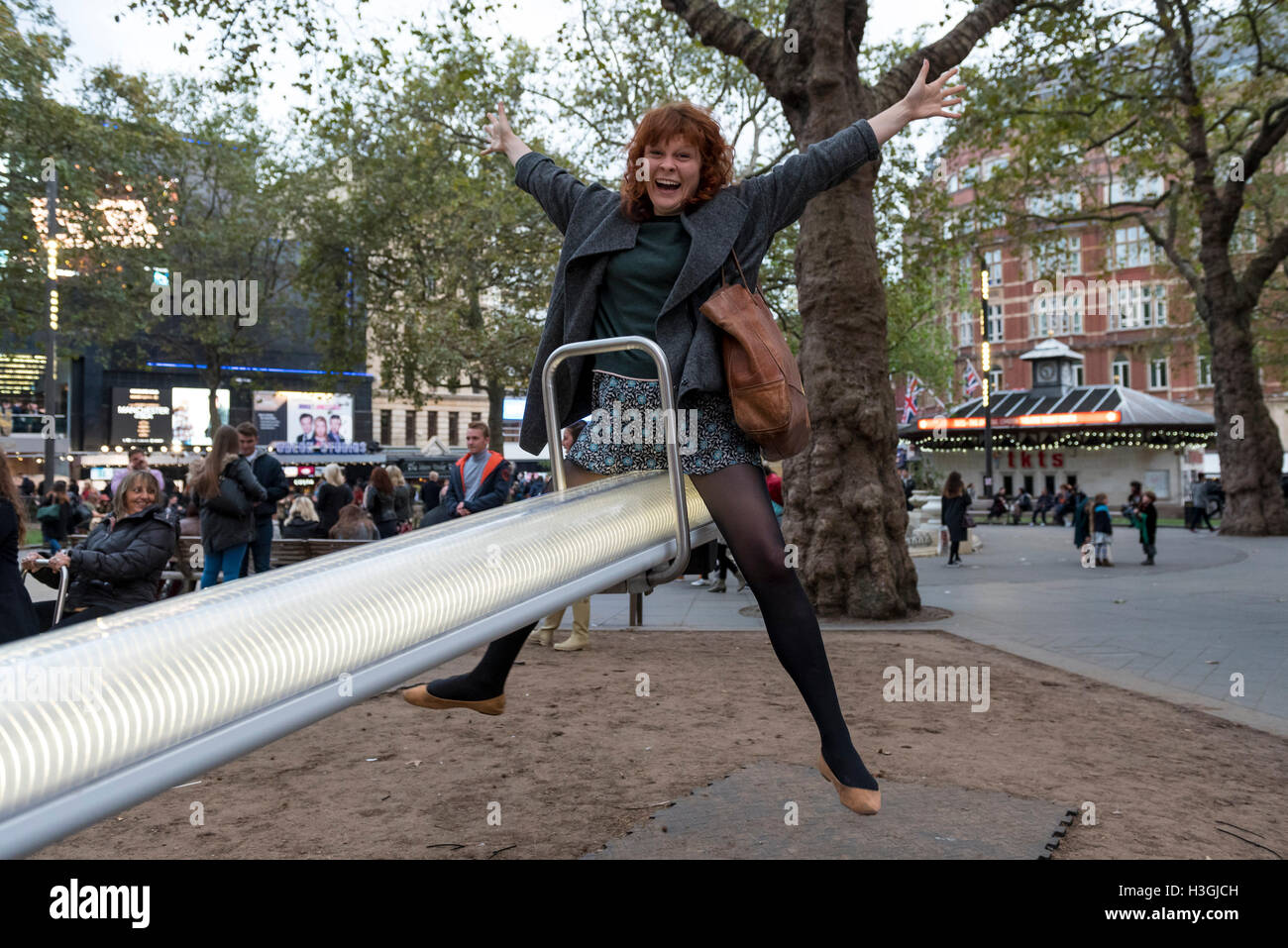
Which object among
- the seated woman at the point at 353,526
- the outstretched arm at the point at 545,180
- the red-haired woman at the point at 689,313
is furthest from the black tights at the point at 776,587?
the seated woman at the point at 353,526

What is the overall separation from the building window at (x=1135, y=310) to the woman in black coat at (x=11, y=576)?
60617mm

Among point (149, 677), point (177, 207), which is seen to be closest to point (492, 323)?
point (177, 207)

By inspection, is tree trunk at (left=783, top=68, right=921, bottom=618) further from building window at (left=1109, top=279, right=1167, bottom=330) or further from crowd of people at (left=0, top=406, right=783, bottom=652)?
building window at (left=1109, top=279, right=1167, bottom=330)

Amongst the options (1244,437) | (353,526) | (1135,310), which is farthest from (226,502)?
(1135,310)

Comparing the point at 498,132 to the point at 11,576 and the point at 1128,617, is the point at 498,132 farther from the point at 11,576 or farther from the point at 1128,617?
the point at 1128,617

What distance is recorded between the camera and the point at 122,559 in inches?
228

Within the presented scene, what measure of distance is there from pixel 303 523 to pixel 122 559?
6415 mm

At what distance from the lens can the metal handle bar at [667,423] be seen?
269 centimetres

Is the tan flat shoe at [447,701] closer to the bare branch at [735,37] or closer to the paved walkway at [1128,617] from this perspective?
the paved walkway at [1128,617]

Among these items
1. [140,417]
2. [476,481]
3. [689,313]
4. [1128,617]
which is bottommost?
[1128,617]

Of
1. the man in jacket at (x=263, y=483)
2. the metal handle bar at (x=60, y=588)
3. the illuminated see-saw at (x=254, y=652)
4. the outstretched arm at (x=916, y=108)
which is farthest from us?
the man in jacket at (x=263, y=483)
